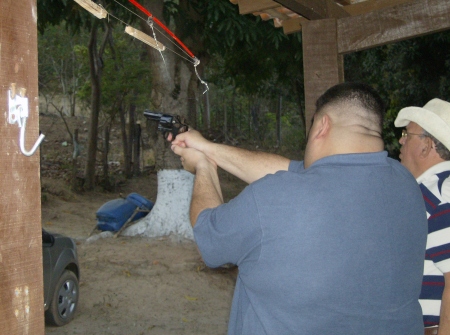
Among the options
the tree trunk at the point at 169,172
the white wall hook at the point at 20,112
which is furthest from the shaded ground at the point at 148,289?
the white wall hook at the point at 20,112

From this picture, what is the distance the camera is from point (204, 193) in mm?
2043

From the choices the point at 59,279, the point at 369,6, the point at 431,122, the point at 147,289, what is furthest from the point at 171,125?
the point at 147,289

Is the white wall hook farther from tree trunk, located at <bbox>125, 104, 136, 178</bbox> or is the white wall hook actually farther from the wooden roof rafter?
tree trunk, located at <bbox>125, 104, 136, 178</bbox>

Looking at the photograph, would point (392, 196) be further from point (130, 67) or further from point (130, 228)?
point (130, 67)

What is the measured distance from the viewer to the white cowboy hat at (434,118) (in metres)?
2.53

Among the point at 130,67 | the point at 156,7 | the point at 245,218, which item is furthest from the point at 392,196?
the point at 130,67

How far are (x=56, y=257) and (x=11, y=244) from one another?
4.41 meters

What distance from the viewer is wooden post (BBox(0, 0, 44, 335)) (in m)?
1.60

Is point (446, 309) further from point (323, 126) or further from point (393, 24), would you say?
point (393, 24)

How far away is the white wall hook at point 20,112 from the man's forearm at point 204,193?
594 millimetres

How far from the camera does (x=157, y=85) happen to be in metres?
9.34

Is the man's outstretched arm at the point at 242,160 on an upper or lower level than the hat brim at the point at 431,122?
lower

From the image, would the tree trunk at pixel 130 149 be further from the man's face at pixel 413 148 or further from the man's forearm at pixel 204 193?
the man's forearm at pixel 204 193

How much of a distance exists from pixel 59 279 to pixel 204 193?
14.1 feet
